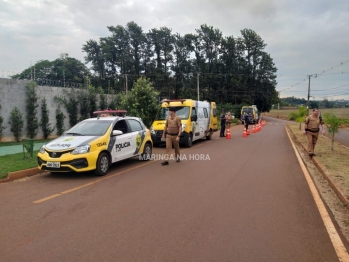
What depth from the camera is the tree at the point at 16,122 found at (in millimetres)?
14133

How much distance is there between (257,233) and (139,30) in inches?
2305

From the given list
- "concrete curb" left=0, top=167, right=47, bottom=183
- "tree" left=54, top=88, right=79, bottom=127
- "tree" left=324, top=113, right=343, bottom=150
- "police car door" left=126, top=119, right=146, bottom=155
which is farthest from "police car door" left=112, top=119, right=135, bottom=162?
"tree" left=54, top=88, right=79, bottom=127

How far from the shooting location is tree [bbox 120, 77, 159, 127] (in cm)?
1767

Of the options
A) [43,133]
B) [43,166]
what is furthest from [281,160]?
[43,133]

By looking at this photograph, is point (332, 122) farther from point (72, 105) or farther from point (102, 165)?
point (72, 105)

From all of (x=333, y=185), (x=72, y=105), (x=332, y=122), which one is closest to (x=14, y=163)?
(x=333, y=185)

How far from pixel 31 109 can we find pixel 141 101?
20.3 feet

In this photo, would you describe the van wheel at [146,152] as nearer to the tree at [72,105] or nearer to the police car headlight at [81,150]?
the police car headlight at [81,150]

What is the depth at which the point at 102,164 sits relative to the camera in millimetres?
7738

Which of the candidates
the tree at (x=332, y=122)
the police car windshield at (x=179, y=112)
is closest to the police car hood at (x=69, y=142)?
the police car windshield at (x=179, y=112)

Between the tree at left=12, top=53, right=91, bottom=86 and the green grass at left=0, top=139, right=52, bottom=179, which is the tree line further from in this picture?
the green grass at left=0, top=139, right=52, bottom=179

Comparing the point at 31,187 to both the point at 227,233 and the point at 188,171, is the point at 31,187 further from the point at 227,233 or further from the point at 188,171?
the point at 227,233

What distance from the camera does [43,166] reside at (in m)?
7.29

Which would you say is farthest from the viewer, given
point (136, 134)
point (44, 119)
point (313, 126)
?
point (44, 119)
